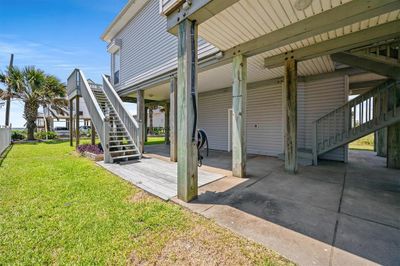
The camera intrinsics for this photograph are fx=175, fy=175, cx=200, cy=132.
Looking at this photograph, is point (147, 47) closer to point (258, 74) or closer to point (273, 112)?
point (258, 74)

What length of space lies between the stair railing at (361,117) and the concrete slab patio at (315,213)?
131cm

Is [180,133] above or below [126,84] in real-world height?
below

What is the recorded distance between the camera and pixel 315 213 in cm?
263

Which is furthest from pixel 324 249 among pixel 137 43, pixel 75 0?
pixel 75 0

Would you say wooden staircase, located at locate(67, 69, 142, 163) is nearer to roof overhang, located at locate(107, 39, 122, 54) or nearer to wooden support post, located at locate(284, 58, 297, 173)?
roof overhang, located at locate(107, 39, 122, 54)

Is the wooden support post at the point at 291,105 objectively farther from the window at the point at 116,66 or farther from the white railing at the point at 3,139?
the white railing at the point at 3,139

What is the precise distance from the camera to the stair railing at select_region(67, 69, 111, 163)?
233 inches

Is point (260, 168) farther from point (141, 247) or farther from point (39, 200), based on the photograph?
point (39, 200)

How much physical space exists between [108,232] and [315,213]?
2.91m

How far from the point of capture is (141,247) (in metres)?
1.93

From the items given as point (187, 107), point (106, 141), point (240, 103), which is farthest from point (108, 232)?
point (106, 141)

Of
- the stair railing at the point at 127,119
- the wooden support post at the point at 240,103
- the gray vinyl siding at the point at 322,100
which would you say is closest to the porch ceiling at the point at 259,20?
the wooden support post at the point at 240,103

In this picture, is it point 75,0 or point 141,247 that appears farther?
point 75,0

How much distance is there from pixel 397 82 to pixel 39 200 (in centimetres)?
869
